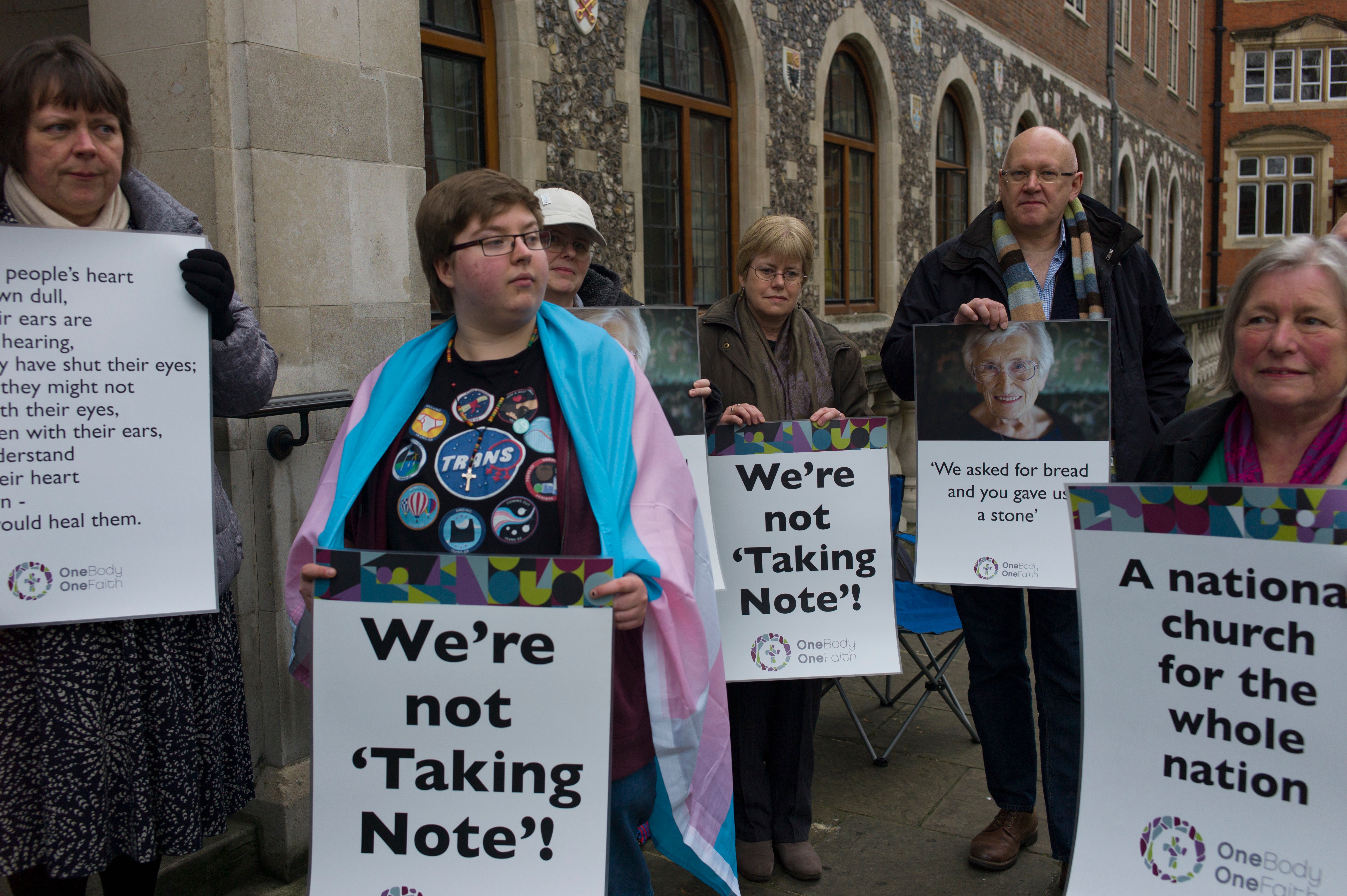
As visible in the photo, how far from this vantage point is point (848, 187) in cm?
1183

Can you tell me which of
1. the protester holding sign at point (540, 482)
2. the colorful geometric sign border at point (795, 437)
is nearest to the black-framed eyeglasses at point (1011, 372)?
the colorful geometric sign border at point (795, 437)

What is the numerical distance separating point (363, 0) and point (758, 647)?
243 cm

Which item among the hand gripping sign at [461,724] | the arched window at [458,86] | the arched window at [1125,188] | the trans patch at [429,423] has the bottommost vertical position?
the hand gripping sign at [461,724]

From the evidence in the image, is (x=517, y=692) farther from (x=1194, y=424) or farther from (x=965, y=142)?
(x=965, y=142)

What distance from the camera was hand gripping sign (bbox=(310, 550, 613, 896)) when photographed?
1908 mm

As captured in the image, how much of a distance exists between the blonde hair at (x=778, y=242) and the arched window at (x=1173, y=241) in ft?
90.7

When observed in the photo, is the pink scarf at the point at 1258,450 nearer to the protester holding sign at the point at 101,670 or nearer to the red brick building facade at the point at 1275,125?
the protester holding sign at the point at 101,670

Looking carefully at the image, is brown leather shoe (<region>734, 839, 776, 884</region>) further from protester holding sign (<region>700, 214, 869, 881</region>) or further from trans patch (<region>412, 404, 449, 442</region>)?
trans patch (<region>412, 404, 449, 442</region>)

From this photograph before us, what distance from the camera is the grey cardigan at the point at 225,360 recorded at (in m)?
2.29

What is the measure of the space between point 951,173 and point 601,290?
1267 centimetres

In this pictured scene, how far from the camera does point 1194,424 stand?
230 cm

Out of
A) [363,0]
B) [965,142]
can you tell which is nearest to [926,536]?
[363,0]

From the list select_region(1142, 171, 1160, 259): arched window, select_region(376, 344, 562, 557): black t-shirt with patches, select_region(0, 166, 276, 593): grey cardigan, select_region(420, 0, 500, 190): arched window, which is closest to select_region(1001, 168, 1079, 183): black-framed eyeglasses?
select_region(376, 344, 562, 557): black t-shirt with patches

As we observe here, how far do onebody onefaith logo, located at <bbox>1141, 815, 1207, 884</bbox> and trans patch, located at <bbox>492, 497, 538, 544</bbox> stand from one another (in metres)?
1.27
